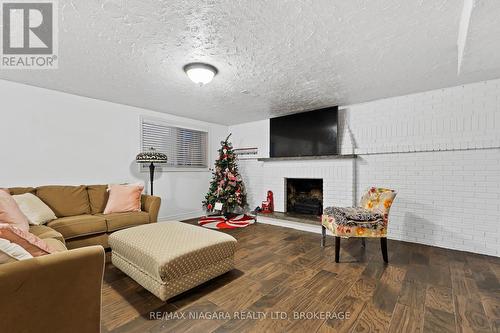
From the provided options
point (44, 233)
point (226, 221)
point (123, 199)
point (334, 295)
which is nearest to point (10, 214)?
point (44, 233)

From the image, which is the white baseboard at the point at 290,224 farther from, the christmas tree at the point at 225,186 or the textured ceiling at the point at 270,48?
the textured ceiling at the point at 270,48

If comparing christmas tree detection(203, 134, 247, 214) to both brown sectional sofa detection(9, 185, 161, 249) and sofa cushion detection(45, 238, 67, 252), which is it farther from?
sofa cushion detection(45, 238, 67, 252)

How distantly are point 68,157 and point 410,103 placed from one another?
17.8ft

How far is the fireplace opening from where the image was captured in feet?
14.5

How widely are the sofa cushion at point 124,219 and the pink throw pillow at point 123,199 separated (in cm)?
13

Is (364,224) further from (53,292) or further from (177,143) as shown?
(177,143)

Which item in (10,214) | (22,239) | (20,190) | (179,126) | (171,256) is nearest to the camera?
(22,239)

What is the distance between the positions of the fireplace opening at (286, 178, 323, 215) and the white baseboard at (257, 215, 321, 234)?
44cm

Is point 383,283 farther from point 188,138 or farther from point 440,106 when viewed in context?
point 188,138

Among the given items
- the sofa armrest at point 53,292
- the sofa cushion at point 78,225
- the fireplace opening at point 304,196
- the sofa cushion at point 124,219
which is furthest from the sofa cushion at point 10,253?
the fireplace opening at point 304,196

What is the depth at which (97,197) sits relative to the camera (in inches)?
129

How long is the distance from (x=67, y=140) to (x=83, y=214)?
1.22 m

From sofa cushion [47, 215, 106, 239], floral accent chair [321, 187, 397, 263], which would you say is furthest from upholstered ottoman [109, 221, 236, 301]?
floral accent chair [321, 187, 397, 263]

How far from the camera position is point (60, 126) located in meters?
3.29
